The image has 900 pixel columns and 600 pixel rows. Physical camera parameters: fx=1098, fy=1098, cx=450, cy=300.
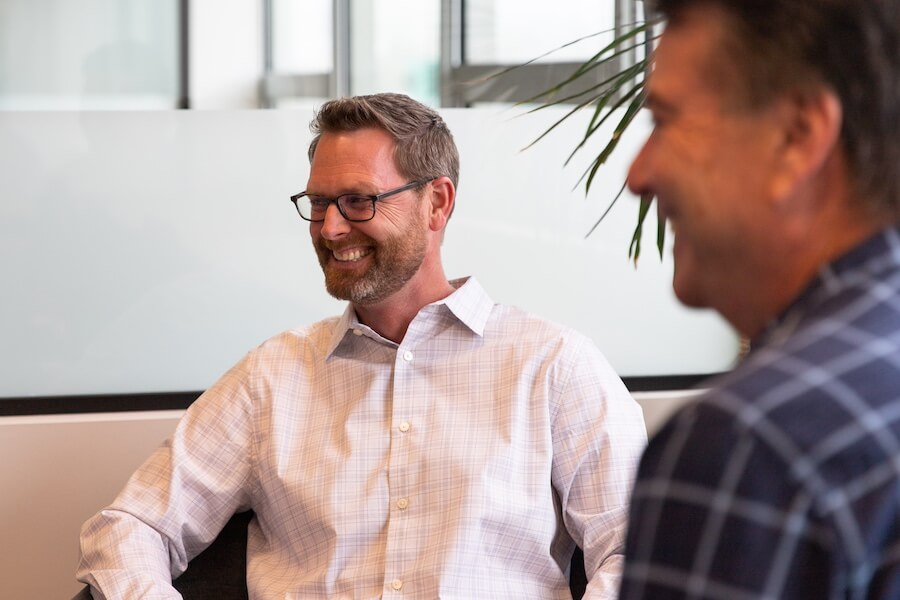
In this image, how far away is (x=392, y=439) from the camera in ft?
6.15

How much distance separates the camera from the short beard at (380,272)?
192cm

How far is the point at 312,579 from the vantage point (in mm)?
1841

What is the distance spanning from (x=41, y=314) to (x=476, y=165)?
981mm

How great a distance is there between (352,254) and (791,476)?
149cm

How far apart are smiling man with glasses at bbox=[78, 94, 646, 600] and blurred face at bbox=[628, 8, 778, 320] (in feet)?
3.84

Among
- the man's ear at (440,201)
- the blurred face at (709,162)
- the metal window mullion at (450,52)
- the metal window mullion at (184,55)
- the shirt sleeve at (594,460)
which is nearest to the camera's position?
the blurred face at (709,162)

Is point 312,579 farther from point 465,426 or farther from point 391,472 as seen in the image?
point 465,426

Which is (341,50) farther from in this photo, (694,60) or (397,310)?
(694,60)

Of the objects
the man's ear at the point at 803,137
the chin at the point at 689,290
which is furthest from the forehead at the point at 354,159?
the man's ear at the point at 803,137

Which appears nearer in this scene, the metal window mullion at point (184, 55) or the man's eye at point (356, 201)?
the man's eye at point (356, 201)

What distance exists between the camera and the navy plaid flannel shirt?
20.0 inches

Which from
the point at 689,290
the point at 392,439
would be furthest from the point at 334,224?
the point at 689,290

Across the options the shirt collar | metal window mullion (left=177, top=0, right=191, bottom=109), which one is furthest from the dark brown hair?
metal window mullion (left=177, top=0, right=191, bottom=109)

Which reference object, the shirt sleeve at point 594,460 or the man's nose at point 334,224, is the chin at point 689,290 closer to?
the shirt sleeve at point 594,460
